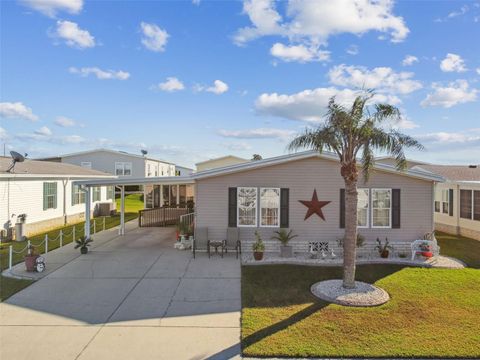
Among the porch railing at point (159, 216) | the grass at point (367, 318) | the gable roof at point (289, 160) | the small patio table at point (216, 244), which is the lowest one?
the grass at point (367, 318)

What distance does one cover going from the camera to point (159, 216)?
20094 mm

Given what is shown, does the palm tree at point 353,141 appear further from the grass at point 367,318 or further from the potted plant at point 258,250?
the potted plant at point 258,250

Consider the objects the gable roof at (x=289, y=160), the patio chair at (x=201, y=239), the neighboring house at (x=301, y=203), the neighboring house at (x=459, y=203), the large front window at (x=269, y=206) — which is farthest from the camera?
the neighboring house at (x=459, y=203)

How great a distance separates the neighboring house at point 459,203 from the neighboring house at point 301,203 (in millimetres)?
3766

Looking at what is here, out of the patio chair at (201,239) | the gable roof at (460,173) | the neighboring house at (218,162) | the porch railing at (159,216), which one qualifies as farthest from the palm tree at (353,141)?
the neighboring house at (218,162)

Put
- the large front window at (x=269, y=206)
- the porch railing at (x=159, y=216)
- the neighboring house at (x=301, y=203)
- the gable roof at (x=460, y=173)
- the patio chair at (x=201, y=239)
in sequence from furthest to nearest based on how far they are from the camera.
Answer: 1. the porch railing at (x=159, y=216)
2. the gable roof at (x=460, y=173)
3. the large front window at (x=269, y=206)
4. the neighboring house at (x=301, y=203)
5. the patio chair at (x=201, y=239)

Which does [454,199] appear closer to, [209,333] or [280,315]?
[280,315]

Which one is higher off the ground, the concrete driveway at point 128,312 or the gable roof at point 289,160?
the gable roof at point 289,160

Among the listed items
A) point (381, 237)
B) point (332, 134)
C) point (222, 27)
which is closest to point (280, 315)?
point (332, 134)

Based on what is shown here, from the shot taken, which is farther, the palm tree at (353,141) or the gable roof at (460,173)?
the gable roof at (460,173)

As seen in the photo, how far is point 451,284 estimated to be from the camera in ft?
30.4

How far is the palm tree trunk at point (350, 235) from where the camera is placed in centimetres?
860

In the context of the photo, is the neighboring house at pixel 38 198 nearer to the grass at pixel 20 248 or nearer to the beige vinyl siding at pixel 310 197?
the grass at pixel 20 248

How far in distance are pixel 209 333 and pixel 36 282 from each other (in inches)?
236
